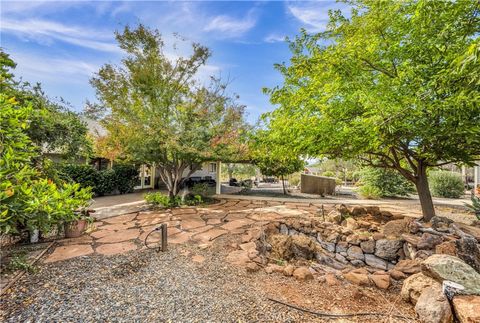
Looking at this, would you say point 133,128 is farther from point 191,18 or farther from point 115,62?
point 191,18

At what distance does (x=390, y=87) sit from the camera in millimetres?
3941

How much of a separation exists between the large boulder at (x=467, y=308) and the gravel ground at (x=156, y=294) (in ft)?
1.52

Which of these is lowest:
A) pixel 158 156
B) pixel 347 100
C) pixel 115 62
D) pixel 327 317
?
pixel 327 317

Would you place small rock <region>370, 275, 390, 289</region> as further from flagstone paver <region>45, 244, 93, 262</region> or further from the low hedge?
the low hedge

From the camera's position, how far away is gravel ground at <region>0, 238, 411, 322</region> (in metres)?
2.27

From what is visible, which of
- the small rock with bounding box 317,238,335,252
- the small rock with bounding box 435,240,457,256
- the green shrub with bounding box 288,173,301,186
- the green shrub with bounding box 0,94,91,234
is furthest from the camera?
the green shrub with bounding box 288,173,301,186

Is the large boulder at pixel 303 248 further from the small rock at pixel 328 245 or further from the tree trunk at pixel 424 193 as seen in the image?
the tree trunk at pixel 424 193

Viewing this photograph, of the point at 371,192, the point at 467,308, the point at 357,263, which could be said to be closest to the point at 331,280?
the point at 467,308

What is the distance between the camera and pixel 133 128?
7.34 meters

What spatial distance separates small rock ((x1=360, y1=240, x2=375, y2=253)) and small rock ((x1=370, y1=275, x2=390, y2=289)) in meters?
1.97

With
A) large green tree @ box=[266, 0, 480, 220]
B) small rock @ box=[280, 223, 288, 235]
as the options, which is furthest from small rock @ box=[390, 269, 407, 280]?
small rock @ box=[280, 223, 288, 235]

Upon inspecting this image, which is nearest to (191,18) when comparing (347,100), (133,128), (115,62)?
(115,62)

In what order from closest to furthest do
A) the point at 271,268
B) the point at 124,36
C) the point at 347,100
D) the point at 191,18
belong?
the point at 271,268 < the point at 347,100 < the point at 191,18 < the point at 124,36

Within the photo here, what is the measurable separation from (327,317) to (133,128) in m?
7.50
